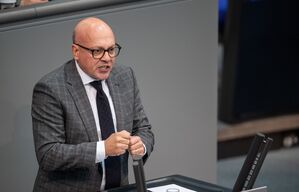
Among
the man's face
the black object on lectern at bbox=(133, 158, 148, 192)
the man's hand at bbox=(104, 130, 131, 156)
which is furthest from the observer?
the man's face

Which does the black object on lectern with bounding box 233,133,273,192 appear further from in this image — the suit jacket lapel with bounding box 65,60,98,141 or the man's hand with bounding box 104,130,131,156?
the suit jacket lapel with bounding box 65,60,98,141

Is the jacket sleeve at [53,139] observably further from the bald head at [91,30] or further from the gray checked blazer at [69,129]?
the bald head at [91,30]

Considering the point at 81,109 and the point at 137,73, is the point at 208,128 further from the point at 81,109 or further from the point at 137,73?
the point at 81,109

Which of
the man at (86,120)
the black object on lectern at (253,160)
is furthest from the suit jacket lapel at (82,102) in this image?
the black object on lectern at (253,160)

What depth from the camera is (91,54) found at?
3758 millimetres

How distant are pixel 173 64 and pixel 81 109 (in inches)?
46.5

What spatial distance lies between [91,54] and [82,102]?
209 millimetres

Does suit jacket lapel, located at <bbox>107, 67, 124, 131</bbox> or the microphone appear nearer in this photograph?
the microphone

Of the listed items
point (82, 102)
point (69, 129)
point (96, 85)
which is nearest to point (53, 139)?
point (69, 129)

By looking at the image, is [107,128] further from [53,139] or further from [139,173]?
[139,173]

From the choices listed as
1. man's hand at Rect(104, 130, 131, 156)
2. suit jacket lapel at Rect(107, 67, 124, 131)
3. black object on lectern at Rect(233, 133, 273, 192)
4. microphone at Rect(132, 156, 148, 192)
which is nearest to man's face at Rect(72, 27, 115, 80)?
suit jacket lapel at Rect(107, 67, 124, 131)

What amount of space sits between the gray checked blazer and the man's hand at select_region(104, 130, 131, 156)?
96 mm

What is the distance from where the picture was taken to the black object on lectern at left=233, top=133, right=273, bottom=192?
3382mm

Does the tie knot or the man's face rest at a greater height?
the man's face
